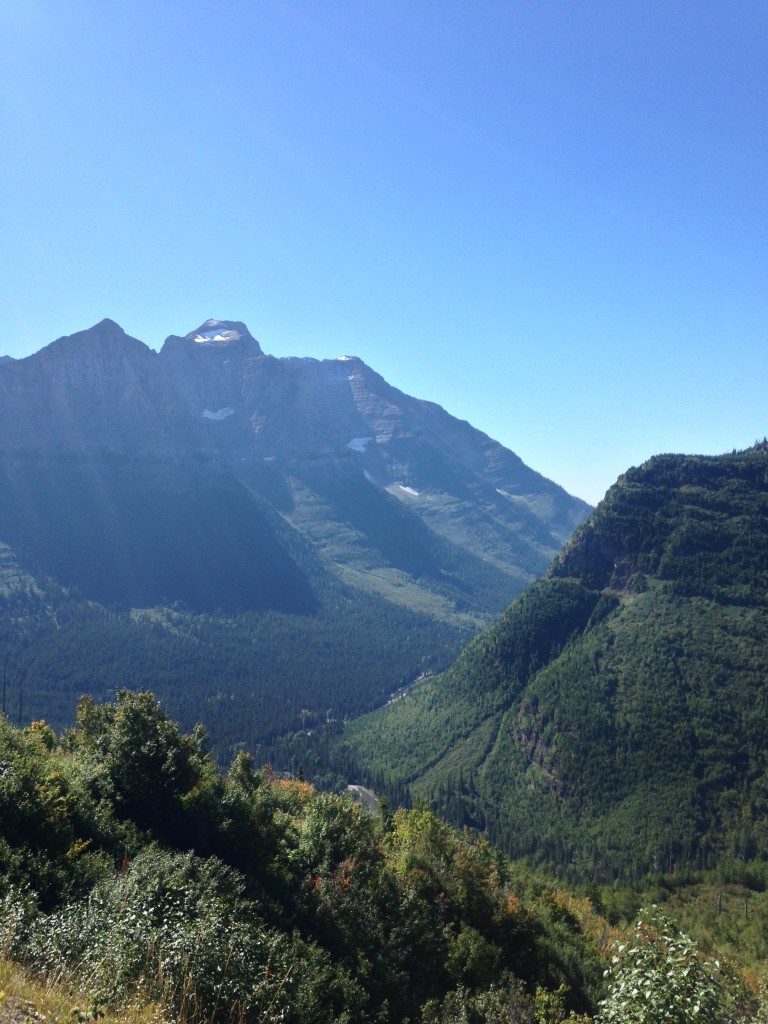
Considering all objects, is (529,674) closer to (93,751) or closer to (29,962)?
(93,751)

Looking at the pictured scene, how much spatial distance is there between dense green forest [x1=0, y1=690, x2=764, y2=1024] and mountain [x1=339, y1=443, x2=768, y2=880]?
71859 mm

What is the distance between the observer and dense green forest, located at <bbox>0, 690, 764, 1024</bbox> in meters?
12.2

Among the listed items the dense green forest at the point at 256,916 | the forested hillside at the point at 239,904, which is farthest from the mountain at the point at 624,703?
the forested hillside at the point at 239,904

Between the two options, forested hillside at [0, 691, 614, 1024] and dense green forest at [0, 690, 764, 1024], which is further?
forested hillside at [0, 691, 614, 1024]

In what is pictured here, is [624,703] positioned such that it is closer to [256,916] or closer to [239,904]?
[256,916]

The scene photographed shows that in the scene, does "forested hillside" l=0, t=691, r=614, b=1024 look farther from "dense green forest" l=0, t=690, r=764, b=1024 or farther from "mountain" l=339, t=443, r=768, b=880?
"mountain" l=339, t=443, r=768, b=880

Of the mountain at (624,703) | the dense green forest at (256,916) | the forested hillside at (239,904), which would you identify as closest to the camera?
the dense green forest at (256,916)

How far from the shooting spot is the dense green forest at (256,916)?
40.0 feet

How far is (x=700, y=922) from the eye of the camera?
68.8 meters

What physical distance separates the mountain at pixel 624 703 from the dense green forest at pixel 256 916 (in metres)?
71.9

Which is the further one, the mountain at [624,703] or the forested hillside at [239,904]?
the mountain at [624,703]

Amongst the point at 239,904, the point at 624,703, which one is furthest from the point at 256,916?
the point at 624,703

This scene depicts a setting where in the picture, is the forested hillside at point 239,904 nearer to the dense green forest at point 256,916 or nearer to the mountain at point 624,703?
the dense green forest at point 256,916

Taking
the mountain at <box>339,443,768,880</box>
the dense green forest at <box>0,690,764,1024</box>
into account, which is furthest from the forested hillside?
the mountain at <box>339,443,768,880</box>
